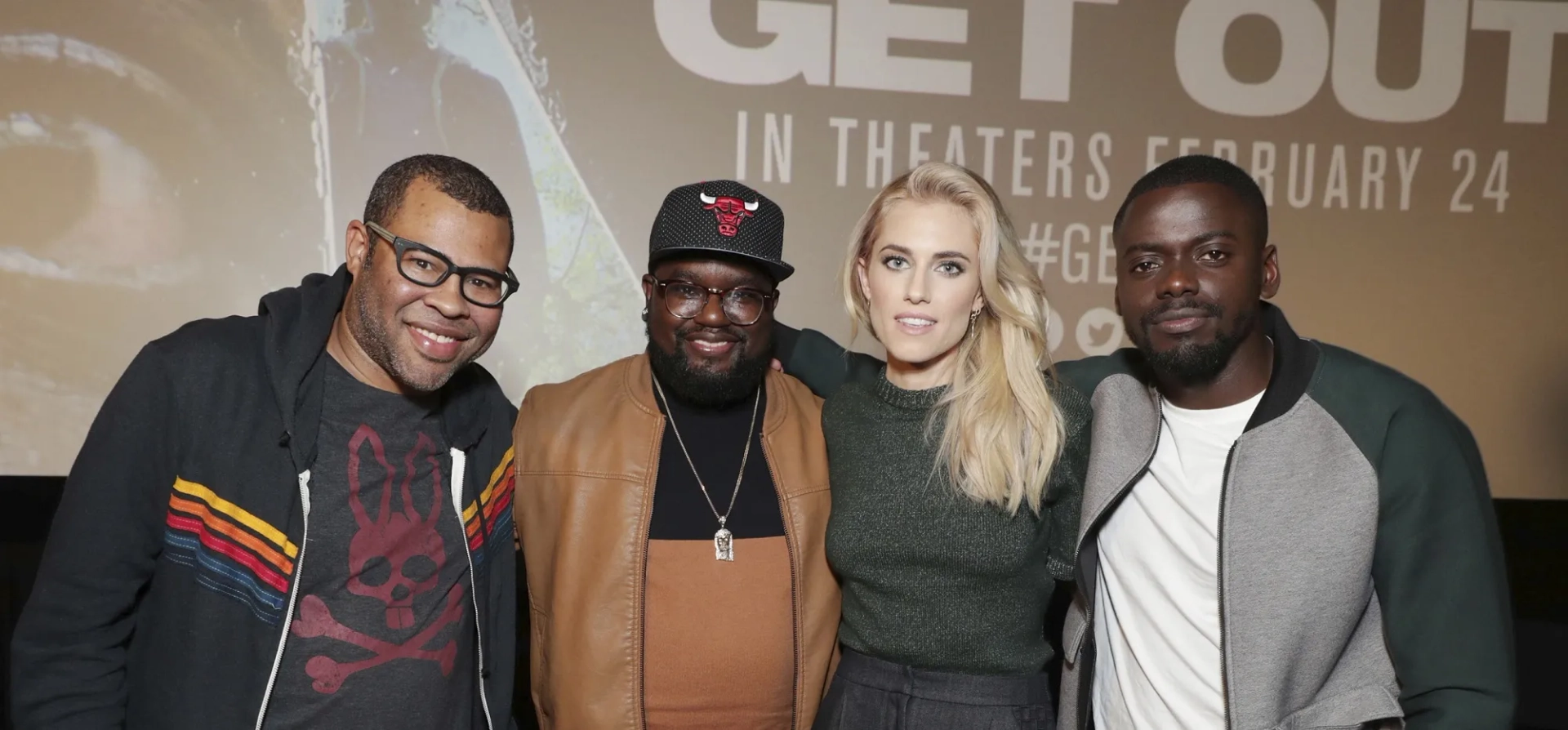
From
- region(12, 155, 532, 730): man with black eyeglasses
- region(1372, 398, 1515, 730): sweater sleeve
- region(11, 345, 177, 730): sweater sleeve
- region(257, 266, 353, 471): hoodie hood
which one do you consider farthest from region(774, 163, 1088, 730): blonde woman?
region(11, 345, 177, 730): sweater sleeve

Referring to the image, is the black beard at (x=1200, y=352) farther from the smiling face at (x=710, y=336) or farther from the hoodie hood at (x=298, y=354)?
the hoodie hood at (x=298, y=354)

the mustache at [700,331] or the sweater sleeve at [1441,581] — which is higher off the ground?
the mustache at [700,331]

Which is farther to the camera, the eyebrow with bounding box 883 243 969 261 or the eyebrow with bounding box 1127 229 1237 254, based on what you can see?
the eyebrow with bounding box 883 243 969 261

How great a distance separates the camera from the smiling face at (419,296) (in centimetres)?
182

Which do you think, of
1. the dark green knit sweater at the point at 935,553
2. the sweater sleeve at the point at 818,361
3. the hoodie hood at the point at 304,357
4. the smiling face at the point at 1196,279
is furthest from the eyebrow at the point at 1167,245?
the hoodie hood at the point at 304,357

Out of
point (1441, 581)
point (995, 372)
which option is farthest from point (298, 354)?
point (1441, 581)

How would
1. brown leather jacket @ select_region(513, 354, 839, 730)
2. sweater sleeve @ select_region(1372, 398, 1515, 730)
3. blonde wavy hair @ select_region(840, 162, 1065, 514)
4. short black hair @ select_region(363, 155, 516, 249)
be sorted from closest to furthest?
sweater sleeve @ select_region(1372, 398, 1515, 730) → short black hair @ select_region(363, 155, 516, 249) → blonde wavy hair @ select_region(840, 162, 1065, 514) → brown leather jacket @ select_region(513, 354, 839, 730)

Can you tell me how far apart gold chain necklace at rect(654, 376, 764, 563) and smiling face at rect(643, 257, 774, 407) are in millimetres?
89

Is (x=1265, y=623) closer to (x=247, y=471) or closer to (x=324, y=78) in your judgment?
(x=247, y=471)

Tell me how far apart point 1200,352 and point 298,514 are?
164 cm

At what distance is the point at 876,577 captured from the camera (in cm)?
199

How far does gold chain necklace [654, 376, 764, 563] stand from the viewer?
2121mm

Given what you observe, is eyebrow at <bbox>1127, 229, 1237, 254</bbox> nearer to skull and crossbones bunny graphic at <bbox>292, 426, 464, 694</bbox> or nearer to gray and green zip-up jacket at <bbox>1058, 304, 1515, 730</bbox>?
gray and green zip-up jacket at <bbox>1058, 304, 1515, 730</bbox>

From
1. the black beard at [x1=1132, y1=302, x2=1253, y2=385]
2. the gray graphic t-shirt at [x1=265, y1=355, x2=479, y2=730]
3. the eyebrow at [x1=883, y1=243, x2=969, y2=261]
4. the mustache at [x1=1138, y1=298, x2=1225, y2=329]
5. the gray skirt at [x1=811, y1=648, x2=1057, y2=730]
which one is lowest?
the gray skirt at [x1=811, y1=648, x2=1057, y2=730]
